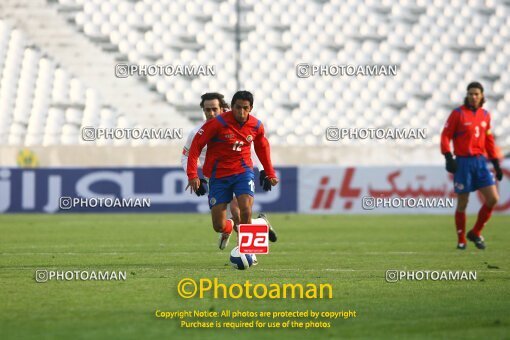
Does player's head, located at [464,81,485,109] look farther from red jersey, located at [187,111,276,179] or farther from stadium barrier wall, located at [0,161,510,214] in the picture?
stadium barrier wall, located at [0,161,510,214]

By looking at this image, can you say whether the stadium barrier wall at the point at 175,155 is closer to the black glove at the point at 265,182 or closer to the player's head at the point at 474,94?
the player's head at the point at 474,94

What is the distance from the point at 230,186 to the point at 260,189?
415 inches

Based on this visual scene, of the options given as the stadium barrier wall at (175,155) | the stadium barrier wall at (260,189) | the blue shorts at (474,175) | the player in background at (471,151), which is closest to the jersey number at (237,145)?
the player in background at (471,151)

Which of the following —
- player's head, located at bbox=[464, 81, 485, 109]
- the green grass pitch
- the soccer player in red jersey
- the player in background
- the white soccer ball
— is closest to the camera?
the green grass pitch

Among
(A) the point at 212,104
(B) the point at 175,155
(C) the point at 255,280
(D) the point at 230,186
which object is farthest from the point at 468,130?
(B) the point at 175,155

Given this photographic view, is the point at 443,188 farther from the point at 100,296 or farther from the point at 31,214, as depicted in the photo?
the point at 100,296

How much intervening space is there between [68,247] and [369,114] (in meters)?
12.7

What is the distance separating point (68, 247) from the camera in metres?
12.9

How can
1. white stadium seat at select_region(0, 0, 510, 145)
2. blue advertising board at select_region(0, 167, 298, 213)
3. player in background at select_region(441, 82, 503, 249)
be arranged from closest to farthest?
1. player in background at select_region(441, 82, 503, 249)
2. blue advertising board at select_region(0, 167, 298, 213)
3. white stadium seat at select_region(0, 0, 510, 145)

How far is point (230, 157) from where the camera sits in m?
10.1

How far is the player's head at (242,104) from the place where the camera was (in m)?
9.63

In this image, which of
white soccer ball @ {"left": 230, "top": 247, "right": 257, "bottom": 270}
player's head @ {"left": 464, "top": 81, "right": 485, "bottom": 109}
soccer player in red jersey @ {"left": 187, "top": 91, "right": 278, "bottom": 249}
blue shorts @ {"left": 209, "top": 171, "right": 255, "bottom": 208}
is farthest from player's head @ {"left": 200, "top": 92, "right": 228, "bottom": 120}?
player's head @ {"left": 464, "top": 81, "right": 485, "bottom": 109}

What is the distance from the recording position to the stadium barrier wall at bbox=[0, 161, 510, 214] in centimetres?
2056

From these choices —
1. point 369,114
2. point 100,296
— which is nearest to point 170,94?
point 369,114
